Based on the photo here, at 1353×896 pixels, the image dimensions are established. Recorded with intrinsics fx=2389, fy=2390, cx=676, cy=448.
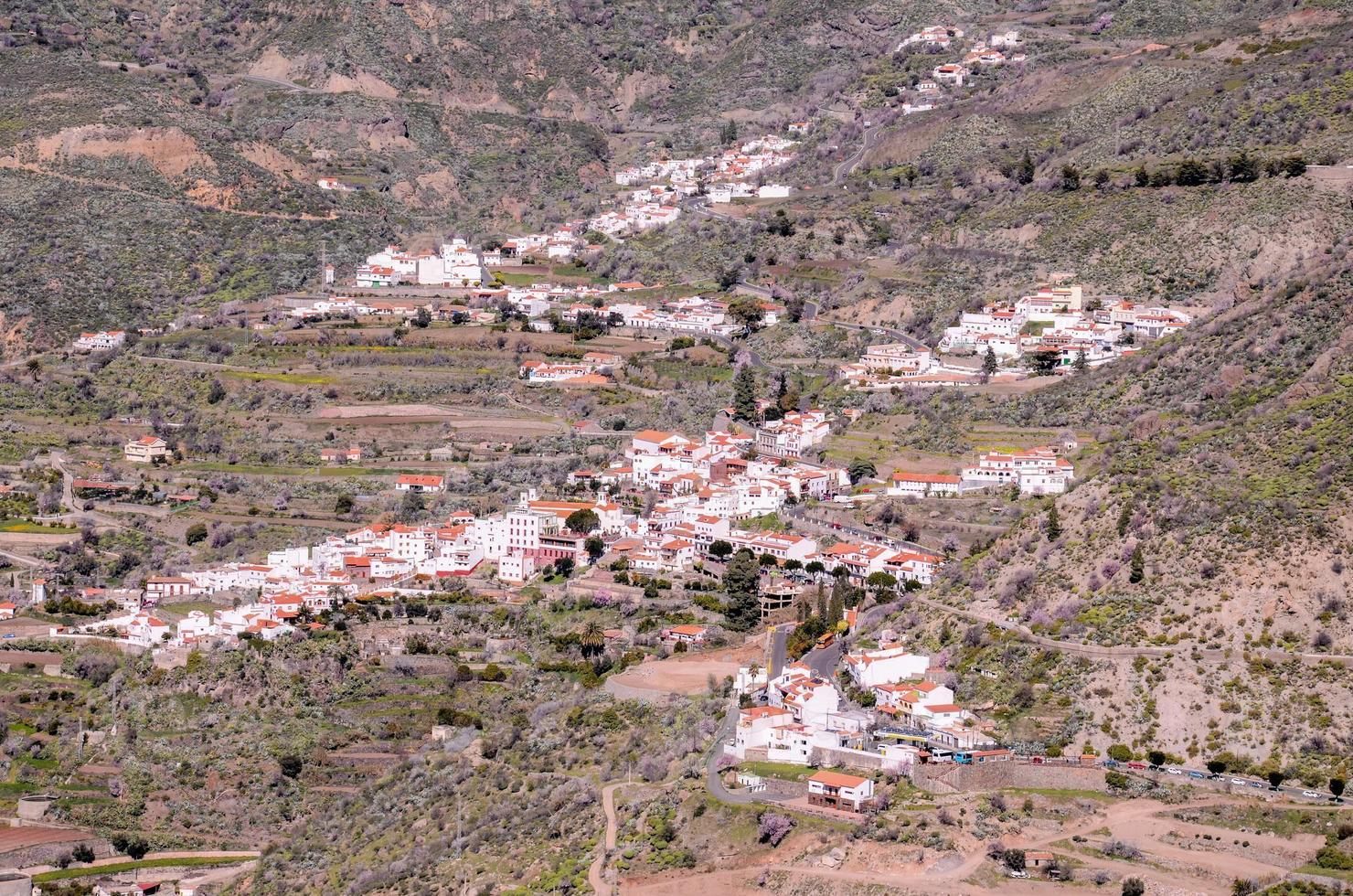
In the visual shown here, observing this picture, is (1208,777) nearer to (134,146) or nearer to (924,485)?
(924,485)

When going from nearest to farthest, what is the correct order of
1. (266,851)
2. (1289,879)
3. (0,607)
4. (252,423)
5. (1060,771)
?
(1289,879) < (1060,771) < (266,851) < (0,607) < (252,423)

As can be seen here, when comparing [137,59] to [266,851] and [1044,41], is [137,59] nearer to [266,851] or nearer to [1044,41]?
[1044,41]

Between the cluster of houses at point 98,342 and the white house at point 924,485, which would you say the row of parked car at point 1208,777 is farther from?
the cluster of houses at point 98,342

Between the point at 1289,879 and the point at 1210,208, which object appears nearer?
the point at 1289,879

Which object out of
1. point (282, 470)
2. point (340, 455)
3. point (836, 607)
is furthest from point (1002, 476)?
point (282, 470)

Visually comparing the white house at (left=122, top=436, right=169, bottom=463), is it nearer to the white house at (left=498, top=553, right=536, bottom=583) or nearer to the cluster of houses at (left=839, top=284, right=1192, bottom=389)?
the white house at (left=498, top=553, right=536, bottom=583)

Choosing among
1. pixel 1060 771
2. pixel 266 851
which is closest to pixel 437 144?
pixel 266 851
